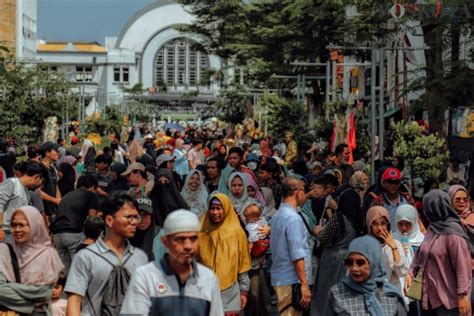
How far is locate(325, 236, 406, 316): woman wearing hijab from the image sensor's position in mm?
6598

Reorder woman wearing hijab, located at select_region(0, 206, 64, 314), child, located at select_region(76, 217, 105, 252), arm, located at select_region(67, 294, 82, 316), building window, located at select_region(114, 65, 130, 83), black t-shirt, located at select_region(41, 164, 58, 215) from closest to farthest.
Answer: arm, located at select_region(67, 294, 82, 316) → woman wearing hijab, located at select_region(0, 206, 64, 314) → child, located at select_region(76, 217, 105, 252) → black t-shirt, located at select_region(41, 164, 58, 215) → building window, located at select_region(114, 65, 130, 83)

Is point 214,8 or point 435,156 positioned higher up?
point 214,8

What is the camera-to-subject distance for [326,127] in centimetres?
3472

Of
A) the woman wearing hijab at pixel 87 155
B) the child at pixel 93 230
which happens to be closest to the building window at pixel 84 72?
the woman wearing hijab at pixel 87 155

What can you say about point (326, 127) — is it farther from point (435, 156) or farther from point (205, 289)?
point (205, 289)

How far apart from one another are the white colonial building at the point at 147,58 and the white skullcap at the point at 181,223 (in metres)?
134

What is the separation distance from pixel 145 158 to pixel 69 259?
1180 centimetres

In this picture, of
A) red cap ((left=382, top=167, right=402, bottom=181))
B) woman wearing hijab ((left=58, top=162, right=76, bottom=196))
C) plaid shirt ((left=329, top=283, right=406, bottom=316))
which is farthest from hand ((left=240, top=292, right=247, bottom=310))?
woman wearing hijab ((left=58, top=162, right=76, bottom=196))

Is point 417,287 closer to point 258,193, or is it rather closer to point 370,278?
point 370,278

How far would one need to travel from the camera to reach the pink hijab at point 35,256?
757cm

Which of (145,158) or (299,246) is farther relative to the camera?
(145,158)

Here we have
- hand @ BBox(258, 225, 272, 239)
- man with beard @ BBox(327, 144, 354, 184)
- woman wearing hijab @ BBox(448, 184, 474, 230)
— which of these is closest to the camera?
woman wearing hijab @ BBox(448, 184, 474, 230)

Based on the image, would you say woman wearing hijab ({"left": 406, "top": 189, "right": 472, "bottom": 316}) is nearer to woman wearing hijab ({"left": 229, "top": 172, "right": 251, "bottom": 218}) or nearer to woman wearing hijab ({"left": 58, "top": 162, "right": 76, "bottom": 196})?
woman wearing hijab ({"left": 229, "top": 172, "right": 251, "bottom": 218})

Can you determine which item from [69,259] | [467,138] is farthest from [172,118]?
[69,259]
